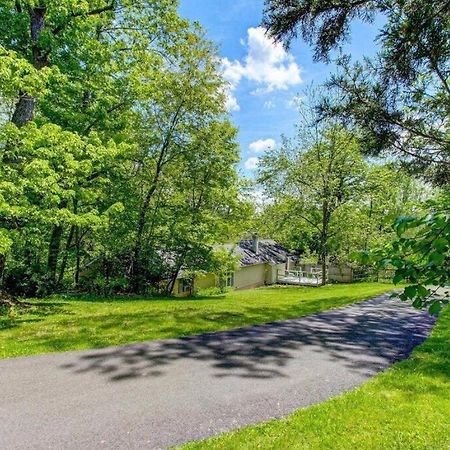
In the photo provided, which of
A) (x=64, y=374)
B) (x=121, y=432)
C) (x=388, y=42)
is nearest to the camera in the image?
(x=121, y=432)

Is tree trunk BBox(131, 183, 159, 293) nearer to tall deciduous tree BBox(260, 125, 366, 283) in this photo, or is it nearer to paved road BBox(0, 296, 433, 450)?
paved road BBox(0, 296, 433, 450)

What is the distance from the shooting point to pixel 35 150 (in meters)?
8.01

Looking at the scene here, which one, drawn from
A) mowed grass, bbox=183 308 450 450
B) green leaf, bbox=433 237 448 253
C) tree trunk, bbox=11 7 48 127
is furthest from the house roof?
green leaf, bbox=433 237 448 253

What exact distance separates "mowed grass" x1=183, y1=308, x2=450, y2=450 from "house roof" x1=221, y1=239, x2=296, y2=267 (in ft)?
85.4

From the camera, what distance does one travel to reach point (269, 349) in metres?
6.71

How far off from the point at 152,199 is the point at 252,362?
41.3 ft

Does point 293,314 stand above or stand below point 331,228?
below

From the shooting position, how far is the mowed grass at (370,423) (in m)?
3.58

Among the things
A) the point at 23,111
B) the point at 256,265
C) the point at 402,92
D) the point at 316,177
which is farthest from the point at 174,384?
the point at 256,265

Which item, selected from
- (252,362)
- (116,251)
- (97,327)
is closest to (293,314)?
(252,362)

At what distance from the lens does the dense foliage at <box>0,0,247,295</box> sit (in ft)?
27.7

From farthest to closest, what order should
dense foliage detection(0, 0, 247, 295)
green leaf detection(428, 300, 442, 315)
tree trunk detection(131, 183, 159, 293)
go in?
1. tree trunk detection(131, 183, 159, 293)
2. dense foliage detection(0, 0, 247, 295)
3. green leaf detection(428, 300, 442, 315)

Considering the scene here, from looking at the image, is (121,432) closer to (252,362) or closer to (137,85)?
(252,362)

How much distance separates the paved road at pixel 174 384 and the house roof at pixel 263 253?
24.0m
